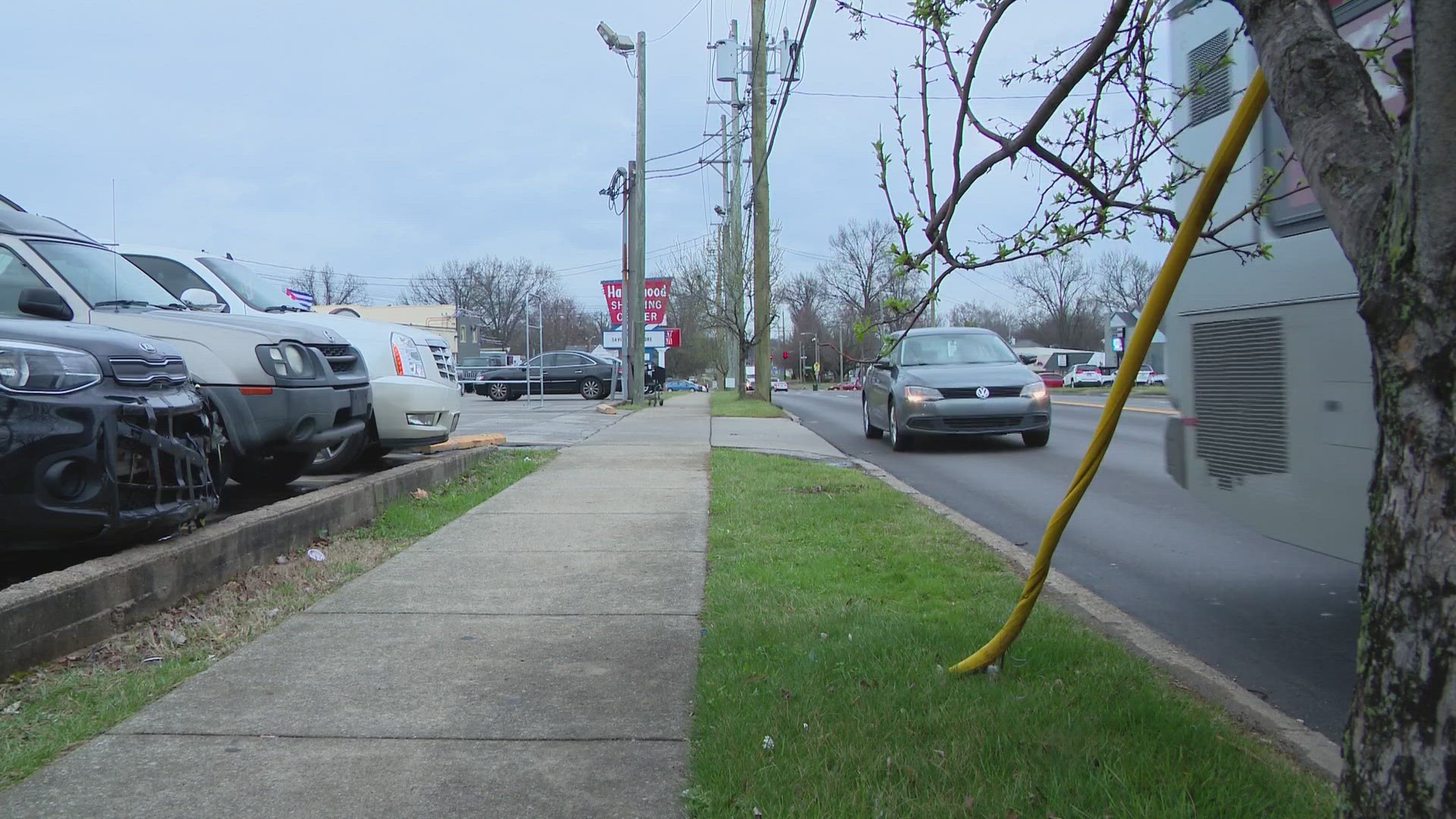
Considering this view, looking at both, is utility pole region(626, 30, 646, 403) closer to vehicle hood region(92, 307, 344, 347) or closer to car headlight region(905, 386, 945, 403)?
car headlight region(905, 386, 945, 403)

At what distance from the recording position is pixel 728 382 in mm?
96062

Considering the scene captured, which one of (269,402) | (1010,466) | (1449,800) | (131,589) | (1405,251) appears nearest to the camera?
(1449,800)

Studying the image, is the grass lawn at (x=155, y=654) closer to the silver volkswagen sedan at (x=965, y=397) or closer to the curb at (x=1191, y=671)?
the curb at (x=1191, y=671)

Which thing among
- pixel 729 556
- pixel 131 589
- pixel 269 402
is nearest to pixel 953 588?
pixel 729 556

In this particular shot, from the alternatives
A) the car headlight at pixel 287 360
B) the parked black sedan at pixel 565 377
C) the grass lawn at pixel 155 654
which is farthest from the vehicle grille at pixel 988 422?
the parked black sedan at pixel 565 377

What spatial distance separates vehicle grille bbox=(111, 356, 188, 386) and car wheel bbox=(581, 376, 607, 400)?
1071 inches

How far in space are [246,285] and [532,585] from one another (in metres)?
5.04

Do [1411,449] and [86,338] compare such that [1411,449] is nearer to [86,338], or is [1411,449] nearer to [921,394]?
[86,338]

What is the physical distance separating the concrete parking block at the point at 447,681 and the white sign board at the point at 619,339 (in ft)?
95.0

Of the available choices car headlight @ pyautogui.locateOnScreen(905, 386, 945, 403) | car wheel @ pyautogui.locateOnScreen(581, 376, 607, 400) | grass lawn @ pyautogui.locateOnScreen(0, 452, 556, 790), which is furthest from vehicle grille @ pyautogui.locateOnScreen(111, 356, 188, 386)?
car wheel @ pyautogui.locateOnScreen(581, 376, 607, 400)

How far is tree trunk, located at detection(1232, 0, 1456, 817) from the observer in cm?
185

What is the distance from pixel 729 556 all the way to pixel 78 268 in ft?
14.2

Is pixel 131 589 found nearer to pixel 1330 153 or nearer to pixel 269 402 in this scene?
pixel 269 402

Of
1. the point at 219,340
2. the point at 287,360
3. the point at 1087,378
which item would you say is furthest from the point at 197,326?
the point at 1087,378
